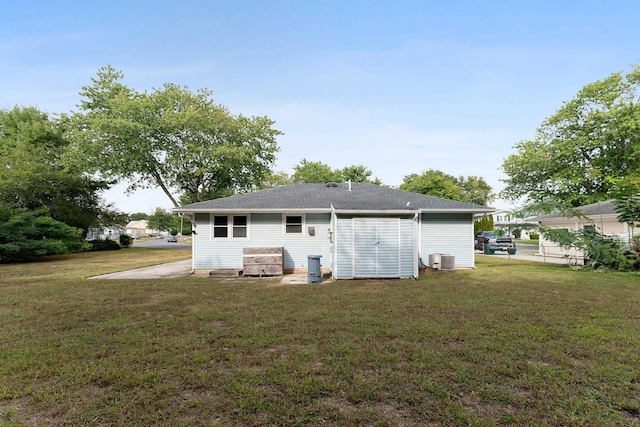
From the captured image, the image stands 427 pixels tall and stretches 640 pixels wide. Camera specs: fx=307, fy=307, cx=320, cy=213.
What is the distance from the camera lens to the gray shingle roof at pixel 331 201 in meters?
10.9

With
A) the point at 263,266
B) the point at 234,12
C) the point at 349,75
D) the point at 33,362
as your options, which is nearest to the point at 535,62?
the point at 349,75

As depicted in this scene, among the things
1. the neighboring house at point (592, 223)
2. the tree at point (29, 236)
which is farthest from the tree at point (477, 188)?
the tree at point (29, 236)

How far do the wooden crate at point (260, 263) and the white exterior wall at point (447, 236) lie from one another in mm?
5639

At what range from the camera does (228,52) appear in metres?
13.7

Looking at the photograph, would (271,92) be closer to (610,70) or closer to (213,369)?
(213,369)

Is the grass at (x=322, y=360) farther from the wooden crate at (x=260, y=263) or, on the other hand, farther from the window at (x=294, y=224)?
the window at (x=294, y=224)

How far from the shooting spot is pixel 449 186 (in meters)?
35.4

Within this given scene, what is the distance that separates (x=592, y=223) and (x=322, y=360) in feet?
50.7

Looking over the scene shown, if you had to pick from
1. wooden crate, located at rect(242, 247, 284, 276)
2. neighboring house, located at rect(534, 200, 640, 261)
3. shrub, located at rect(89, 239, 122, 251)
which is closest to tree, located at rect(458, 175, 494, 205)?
neighboring house, located at rect(534, 200, 640, 261)

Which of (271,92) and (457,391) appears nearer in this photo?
(457,391)

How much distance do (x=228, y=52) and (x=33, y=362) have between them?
13510 mm

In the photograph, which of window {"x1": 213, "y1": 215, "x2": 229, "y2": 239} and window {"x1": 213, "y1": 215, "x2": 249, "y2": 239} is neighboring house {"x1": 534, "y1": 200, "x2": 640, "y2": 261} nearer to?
window {"x1": 213, "y1": 215, "x2": 249, "y2": 239}

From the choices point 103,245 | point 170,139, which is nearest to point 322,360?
point 170,139

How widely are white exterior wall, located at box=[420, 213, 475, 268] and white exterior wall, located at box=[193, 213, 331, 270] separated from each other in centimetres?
385
